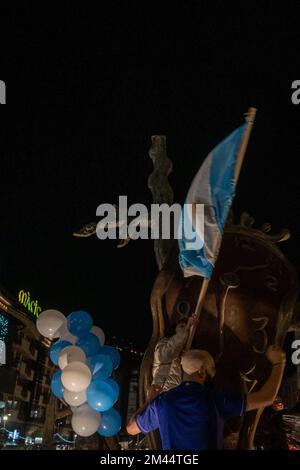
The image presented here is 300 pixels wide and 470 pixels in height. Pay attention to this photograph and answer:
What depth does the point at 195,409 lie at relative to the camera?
9.64 ft

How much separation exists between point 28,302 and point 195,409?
42.3m

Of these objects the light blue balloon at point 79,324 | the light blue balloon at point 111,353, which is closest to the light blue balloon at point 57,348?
the light blue balloon at point 79,324

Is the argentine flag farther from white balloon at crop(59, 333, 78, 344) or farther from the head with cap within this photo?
white balloon at crop(59, 333, 78, 344)

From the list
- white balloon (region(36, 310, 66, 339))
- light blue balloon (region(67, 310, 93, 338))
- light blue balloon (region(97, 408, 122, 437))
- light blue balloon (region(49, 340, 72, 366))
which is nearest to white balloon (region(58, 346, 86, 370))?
light blue balloon (region(49, 340, 72, 366))

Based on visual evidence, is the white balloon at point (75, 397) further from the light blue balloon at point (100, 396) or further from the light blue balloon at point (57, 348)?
the light blue balloon at point (57, 348)

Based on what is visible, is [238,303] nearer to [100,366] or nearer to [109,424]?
[100,366]

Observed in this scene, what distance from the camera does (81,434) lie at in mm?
5676

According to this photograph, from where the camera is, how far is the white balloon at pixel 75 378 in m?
5.71

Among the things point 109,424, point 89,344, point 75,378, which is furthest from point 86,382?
point 89,344

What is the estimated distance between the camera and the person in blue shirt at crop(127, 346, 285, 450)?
9.59 ft

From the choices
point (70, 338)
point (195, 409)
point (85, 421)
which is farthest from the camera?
point (70, 338)
